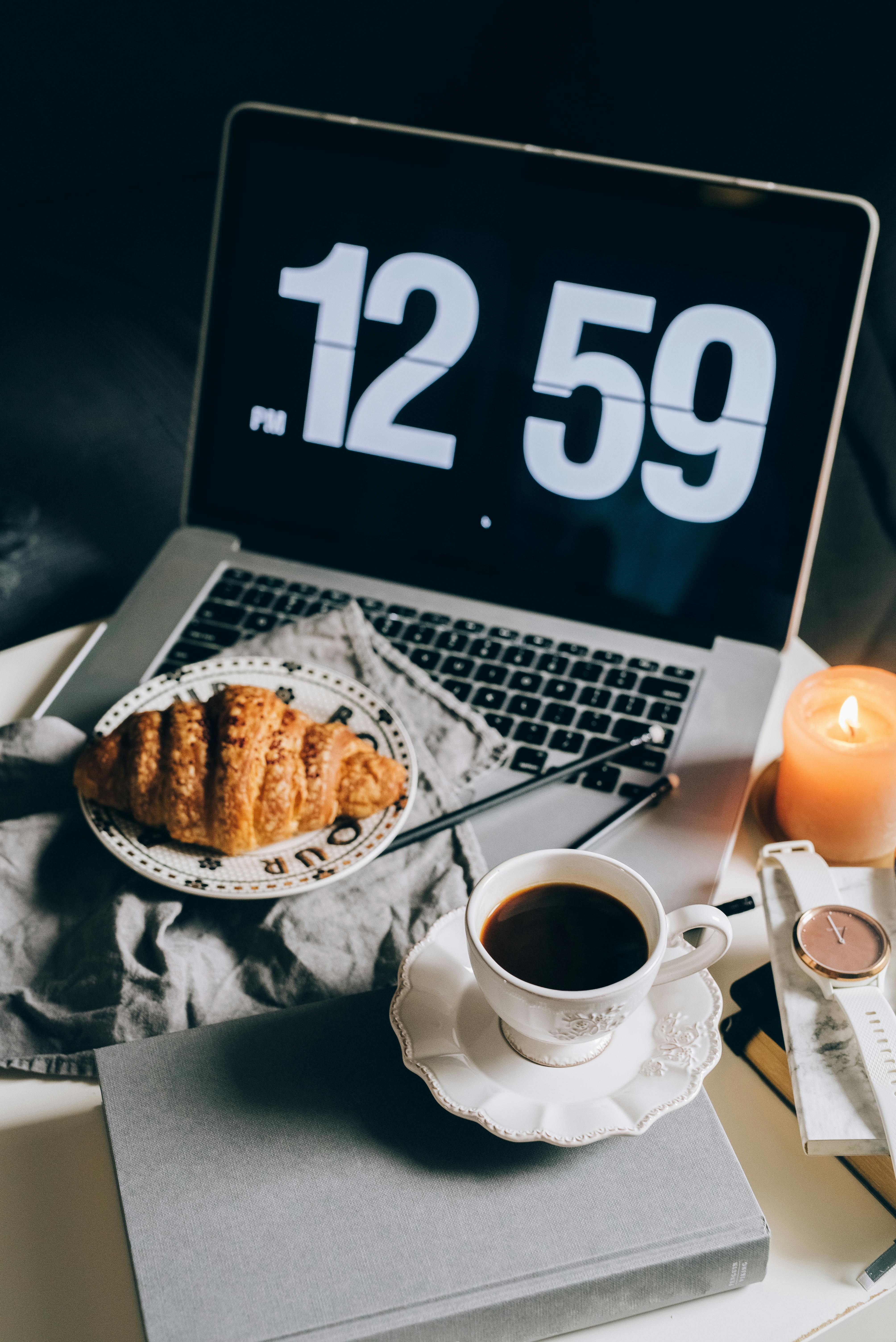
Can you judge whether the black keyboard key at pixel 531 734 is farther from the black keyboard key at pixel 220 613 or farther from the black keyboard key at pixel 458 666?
the black keyboard key at pixel 220 613

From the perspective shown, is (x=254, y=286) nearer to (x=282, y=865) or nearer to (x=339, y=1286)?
(x=282, y=865)

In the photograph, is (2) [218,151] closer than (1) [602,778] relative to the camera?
No

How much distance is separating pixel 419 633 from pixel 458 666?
6 centimetres

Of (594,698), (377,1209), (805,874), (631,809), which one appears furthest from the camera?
(594,698)

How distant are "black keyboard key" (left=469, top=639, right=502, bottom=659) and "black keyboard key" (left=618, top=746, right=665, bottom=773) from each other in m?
0.16

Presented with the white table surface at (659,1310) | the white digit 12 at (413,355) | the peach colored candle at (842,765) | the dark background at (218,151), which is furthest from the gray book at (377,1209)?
the dark background at (218,151)

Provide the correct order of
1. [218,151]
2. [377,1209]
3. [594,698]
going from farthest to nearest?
[218,151] → [594,698] → [377,1209]

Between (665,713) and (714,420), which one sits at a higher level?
(714,420)

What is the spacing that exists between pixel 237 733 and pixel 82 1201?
295 millimetres

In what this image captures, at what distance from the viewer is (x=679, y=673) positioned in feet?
2.89

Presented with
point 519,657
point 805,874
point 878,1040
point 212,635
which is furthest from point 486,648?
point 878,1040

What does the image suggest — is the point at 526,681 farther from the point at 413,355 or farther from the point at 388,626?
the point at 413,355

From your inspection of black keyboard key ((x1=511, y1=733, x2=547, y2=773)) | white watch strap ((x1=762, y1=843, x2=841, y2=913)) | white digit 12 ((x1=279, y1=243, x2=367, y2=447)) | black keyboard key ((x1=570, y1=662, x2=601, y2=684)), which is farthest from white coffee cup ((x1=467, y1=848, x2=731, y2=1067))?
white digit 12 ((x1=279, y1=243, x2=367, y2=447))

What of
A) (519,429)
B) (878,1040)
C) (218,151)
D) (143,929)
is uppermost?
(218,151)
